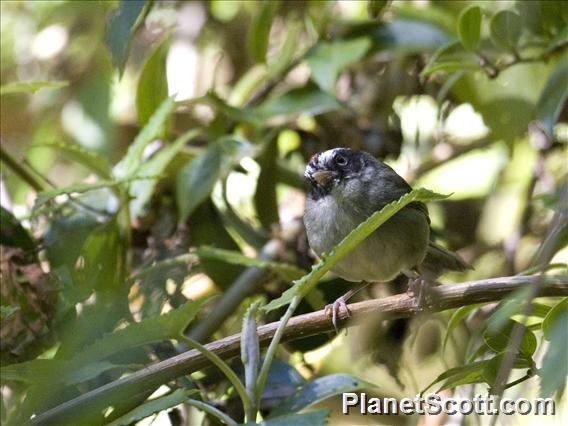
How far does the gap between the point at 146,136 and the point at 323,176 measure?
22.5 inches

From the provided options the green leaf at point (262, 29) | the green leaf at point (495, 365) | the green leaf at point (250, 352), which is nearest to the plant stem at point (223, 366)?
the green leaf at point (250, 352)

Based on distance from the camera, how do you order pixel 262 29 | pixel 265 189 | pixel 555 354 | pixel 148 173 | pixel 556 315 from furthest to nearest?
pixel 265 189, pixel 262 29, pixel 148 173, pixel 556 315, pixel 555 354

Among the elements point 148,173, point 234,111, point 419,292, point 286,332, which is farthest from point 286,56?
point 286,332

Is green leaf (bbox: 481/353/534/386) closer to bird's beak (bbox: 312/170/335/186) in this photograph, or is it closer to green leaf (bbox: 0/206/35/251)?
bird's beak (bbox: 312/170/335/186)

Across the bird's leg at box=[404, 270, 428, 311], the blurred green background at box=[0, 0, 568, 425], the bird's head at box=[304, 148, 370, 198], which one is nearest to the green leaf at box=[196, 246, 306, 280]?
the blurred green background at box=[0, 0, 568, 425]

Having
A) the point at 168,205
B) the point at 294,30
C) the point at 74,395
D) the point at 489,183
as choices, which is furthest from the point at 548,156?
the point at 74,395

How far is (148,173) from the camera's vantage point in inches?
115

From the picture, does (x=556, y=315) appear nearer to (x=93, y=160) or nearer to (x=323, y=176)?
(x=323, y=176)

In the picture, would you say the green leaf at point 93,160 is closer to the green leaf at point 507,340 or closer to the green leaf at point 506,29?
the green leaf at point 506,29

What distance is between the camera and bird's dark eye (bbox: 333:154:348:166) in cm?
285

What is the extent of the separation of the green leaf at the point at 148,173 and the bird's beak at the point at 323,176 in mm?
470

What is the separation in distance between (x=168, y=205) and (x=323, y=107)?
2.22ft

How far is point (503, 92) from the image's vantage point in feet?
10.2

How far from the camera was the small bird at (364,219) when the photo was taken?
2.51 meters
